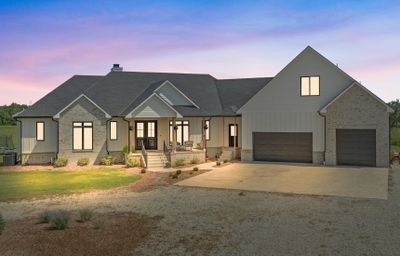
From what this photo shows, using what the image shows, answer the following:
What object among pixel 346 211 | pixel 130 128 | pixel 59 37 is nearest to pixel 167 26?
pixel 59 37

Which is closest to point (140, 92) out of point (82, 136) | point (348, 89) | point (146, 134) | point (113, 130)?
point (146, 134)

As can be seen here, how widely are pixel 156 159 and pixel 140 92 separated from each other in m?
7.97

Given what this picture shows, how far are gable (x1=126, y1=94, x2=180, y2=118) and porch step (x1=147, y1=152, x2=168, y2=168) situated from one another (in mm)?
2893

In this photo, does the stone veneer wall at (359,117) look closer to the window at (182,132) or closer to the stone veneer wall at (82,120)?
the window at (182,132)

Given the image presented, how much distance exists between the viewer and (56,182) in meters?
19.7

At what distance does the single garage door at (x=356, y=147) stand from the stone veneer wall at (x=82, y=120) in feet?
56.7

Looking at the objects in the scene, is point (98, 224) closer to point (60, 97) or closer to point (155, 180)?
point (155, 180)

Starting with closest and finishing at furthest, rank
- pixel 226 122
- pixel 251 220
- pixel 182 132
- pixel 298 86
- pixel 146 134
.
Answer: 1. pixel 251 220
2. pixel 298 86
3. pixel 146 134
4. pixel 182 132
5. pixel 226 122

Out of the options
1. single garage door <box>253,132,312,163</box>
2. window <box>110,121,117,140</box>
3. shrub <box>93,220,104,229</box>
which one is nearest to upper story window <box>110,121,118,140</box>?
window <box>110,121,117,140</box>

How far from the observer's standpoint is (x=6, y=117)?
82.9m

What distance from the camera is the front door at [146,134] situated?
28953mm

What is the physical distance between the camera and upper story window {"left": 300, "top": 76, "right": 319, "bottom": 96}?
2619 cm

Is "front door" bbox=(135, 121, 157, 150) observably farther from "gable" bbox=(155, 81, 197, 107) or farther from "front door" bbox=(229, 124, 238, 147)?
"front door" bbox=(229, 124, 238, 147)

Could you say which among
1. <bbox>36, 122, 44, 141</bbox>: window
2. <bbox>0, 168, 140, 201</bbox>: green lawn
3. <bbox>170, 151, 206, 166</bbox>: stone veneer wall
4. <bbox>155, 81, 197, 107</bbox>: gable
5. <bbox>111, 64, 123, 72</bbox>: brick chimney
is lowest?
<bbox>0, 168, 140, 201</bbox>: green lawn
